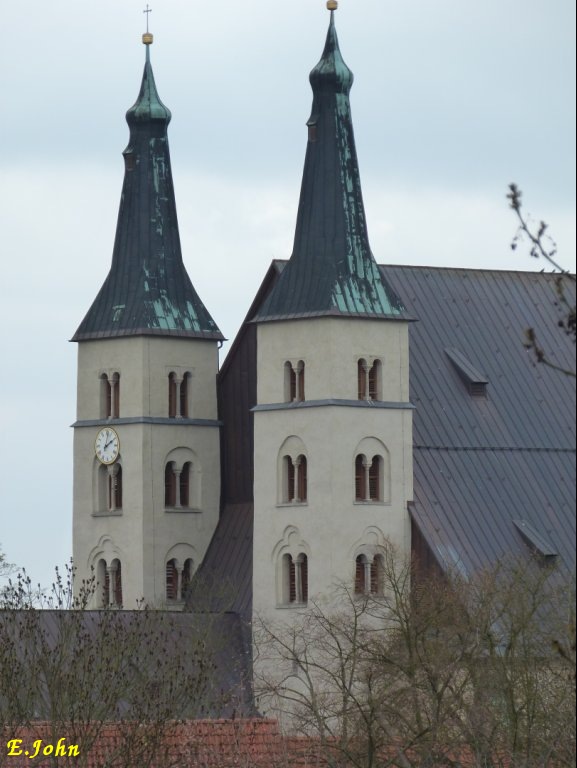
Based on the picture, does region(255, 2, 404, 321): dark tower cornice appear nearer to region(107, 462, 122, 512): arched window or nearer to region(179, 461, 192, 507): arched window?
region(179, 461, 192, 507): arched window

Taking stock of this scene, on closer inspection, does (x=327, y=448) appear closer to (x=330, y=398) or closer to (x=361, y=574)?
(x=330, y=398)

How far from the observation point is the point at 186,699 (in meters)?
43.8

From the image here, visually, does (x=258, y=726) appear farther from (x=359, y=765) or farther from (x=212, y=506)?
(x=212, y=506)

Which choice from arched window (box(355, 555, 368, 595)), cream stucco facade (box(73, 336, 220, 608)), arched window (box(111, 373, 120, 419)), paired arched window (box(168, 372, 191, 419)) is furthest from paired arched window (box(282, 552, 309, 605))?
arched window (box(111, 373, 120, 419))

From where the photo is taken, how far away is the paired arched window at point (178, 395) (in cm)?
8050

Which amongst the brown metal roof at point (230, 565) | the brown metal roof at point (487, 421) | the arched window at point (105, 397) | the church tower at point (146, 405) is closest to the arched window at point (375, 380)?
the brown metal roof at point (487, 421)

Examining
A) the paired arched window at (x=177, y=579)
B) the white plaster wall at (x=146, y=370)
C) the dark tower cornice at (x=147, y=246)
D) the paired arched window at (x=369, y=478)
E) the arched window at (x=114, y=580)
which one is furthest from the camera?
the paired arched window at (x=177, y=579)

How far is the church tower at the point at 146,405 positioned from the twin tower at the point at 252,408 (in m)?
0.06

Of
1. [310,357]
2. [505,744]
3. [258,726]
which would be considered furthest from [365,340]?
[505,744]

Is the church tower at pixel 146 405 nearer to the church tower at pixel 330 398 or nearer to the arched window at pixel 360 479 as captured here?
the church tower at pixel 330 398

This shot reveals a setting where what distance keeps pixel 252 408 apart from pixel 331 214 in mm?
6391

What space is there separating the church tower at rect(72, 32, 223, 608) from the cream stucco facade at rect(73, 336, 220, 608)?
0.10ft

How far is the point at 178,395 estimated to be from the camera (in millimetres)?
80688

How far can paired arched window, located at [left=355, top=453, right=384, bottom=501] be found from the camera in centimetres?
7419
